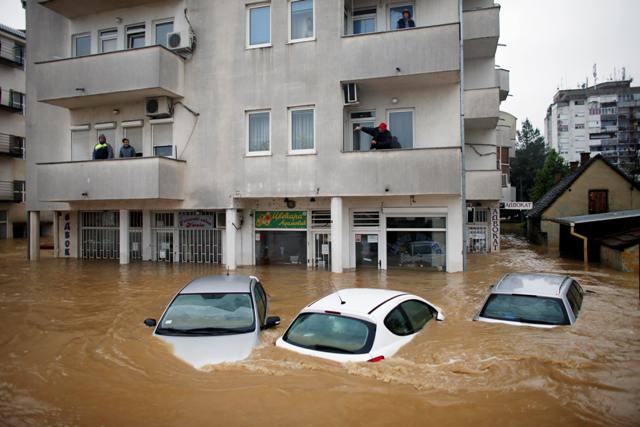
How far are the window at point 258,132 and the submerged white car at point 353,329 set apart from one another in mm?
11009

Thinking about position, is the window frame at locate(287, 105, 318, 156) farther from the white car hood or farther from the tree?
the tree

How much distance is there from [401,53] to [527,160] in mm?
71655

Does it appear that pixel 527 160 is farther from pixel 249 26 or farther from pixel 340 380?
pixel 340 380

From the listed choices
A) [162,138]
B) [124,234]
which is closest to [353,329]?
[162,138]

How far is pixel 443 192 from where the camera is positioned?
15094 mm

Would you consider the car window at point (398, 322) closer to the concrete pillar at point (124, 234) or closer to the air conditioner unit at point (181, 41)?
the air conditioner unit at point (181, 41)

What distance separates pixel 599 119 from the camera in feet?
275

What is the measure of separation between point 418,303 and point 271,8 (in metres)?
13.1

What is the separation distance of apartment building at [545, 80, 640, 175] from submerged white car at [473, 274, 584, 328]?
81.9 meters

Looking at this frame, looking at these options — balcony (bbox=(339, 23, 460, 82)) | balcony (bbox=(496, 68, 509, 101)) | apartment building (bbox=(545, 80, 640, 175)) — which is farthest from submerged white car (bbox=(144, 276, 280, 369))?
apartment building (bbox=(545, 80, 640, 175))

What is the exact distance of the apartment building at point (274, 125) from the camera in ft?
51.6

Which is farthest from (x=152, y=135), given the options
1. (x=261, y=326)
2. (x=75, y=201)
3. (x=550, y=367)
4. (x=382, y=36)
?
(x=550, y=367)

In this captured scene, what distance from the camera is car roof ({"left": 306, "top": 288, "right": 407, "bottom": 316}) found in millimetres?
6201

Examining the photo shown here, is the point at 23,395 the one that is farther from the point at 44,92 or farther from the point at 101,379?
the point at 44,92
